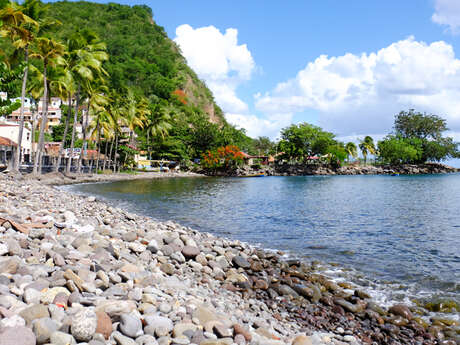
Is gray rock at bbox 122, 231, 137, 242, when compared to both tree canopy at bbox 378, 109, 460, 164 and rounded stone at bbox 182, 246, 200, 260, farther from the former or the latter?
tree canopy at bbox 378, 109, 460, 164

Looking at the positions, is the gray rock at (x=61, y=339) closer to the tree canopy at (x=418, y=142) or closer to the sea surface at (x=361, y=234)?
the sea surface at (x=361, y=234)

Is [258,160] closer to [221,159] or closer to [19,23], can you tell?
[221,159]

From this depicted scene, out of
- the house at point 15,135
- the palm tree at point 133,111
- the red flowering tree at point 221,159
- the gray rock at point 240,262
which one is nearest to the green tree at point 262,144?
the red flowering tree at point 221,159

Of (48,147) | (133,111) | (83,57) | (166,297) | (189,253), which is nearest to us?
(166,297)

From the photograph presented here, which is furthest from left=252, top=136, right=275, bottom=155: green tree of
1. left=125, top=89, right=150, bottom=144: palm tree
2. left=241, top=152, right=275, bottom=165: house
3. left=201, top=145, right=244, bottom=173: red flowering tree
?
left=125, top=89, right=150, bottom=144: palm tree

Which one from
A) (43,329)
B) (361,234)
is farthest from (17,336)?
(361,234)

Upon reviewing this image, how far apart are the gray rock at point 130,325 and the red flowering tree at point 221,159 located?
75582mm

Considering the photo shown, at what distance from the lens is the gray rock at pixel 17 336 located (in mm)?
3637

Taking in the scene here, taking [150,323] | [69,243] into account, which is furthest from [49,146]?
[150,323]

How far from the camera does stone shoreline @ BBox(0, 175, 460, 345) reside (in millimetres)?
4293

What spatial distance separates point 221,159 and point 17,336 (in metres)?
78.0

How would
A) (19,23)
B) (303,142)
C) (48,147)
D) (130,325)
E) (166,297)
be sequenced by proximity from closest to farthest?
(130,325), (166,297), (19,23), (48,147), (303,142)

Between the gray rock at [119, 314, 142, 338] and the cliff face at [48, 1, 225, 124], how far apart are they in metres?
103

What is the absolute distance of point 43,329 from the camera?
389cm
